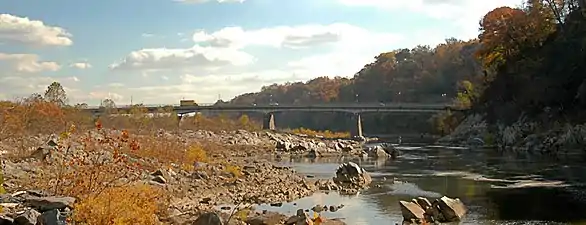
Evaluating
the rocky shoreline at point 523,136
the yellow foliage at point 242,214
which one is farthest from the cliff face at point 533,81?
the yellow foliage at point 242,214

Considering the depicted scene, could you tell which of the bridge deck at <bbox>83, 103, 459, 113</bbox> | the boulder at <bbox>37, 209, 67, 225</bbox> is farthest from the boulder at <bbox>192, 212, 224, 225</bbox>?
the bridge deck at <bbox>83, 103, 459, 113</bbox>

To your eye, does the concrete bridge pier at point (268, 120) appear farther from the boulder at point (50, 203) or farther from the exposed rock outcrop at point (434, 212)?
the boulder at point (50, 203)

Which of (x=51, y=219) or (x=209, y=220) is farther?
(x=209, y=220)

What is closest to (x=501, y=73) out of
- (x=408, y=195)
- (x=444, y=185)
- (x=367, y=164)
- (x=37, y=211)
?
(x=367, y=164)

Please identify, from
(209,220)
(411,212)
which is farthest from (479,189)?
(209,220)

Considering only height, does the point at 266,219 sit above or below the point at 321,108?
below

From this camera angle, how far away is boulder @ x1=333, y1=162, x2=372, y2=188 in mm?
41850

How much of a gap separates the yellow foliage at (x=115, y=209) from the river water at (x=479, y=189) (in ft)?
33.0

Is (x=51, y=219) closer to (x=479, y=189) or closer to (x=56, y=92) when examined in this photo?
(x=479, y=189)

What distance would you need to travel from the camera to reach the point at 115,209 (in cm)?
1855

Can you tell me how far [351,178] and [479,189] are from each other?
25.6ft

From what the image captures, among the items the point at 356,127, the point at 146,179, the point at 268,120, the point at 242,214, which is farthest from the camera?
the point at 268,120

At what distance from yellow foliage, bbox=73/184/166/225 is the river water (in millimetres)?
10063

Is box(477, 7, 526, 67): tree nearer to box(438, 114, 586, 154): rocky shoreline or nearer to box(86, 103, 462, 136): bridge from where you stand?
box(438, 114, 586, 154): rocky shoreline
